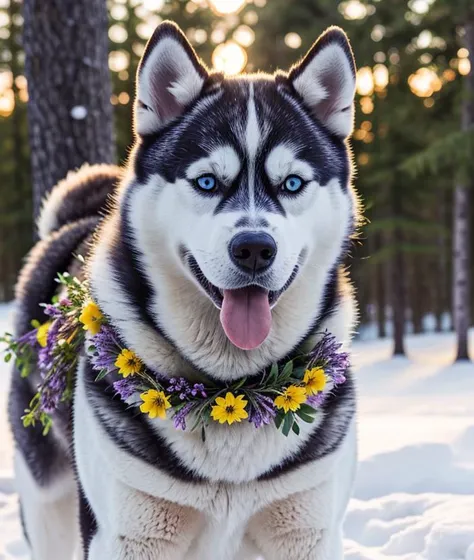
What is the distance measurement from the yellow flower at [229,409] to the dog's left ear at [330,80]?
40.5 inches

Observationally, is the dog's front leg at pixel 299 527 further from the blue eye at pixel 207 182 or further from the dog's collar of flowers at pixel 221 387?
the blue eye at pixel 207 182

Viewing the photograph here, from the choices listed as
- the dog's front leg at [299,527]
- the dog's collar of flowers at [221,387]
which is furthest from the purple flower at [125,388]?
the dog's front leg at [299,527]

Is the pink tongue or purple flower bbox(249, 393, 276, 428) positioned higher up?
the pink tongue

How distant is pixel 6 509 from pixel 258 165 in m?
3.01

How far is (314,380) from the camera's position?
2166 millimetres

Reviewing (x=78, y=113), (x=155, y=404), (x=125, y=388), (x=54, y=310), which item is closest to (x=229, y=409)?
(x=155, y=404)

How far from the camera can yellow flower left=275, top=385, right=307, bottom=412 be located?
2109 millimetres

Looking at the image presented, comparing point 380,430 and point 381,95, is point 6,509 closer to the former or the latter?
point 380,430

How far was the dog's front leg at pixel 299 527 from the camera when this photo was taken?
7.23 feet

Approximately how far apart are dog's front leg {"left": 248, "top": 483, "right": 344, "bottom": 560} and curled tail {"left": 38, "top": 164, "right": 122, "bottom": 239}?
5.92ft

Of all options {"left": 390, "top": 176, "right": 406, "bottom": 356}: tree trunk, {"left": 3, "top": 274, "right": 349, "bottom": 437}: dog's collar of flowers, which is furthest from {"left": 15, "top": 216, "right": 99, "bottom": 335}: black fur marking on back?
{"left": 390, "top": 176, "right": 406, "bottom": 356}: tree trunk

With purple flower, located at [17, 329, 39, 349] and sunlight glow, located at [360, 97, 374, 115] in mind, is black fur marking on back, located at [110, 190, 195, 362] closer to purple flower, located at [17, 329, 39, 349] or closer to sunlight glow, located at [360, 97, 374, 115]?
purple flower, located at [17, 329, 39, 349]

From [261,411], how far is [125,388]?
0.44 m

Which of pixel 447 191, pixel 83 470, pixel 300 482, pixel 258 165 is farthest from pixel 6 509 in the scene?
pixel 447 191
